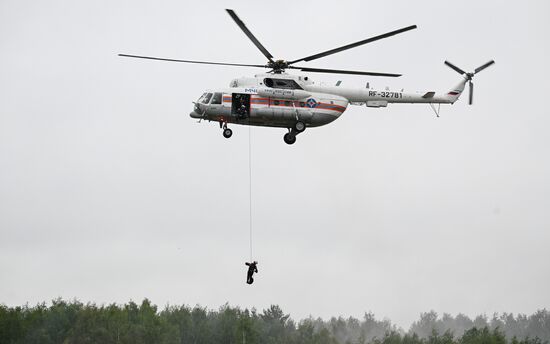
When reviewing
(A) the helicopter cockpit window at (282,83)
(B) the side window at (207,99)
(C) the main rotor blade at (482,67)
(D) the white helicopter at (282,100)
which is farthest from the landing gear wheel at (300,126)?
(C) the main rotor blade at (482,67)

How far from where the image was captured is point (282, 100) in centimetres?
3969

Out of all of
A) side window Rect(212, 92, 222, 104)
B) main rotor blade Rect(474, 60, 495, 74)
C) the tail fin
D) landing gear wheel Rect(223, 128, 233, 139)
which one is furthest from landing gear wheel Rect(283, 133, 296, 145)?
main rotor blade Rect(474, 60, 495, 74)

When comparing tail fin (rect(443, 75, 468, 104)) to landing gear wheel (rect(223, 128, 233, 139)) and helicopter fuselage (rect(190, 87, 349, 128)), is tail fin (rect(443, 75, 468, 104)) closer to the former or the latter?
helicopter fuselage (rect(190, 87, 349, 128))

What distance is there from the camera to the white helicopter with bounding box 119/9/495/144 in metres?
39.3

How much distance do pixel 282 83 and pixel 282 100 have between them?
0.78 m

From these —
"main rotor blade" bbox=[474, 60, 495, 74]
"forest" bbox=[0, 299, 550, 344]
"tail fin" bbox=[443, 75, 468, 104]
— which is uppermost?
"main rotor blade" bbox=[474, 60, 495, 74]

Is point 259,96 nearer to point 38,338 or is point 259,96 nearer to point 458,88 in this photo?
point 458,88

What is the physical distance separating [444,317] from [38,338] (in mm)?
107556

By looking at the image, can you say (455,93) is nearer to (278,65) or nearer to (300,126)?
(300,126)

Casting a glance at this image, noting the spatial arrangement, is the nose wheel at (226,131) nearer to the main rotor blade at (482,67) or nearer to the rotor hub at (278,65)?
the rotor hub at (278,65)

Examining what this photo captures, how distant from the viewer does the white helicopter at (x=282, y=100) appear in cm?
3928

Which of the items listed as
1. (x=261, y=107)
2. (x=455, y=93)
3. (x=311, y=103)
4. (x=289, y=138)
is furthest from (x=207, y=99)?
(x=455, y=93)

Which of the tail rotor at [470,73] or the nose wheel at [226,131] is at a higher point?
the tail rotor at [470,73]

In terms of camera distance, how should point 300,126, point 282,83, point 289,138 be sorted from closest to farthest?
point 282,83, point 300,126, point 289,138
